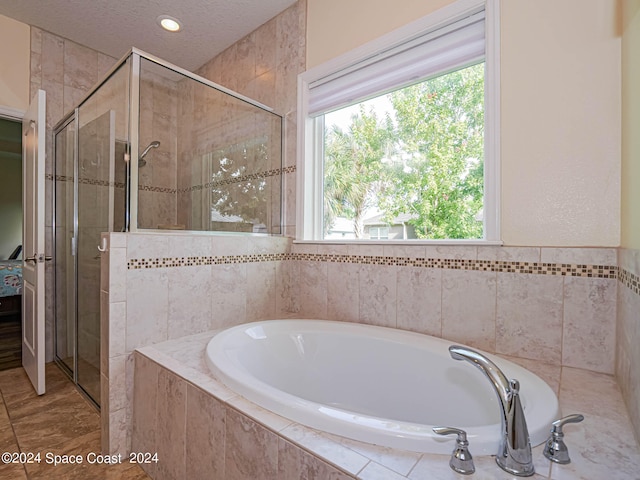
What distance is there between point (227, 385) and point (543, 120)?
1606mm

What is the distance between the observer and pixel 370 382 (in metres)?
1.54

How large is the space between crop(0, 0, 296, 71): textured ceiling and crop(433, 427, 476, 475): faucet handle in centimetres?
263

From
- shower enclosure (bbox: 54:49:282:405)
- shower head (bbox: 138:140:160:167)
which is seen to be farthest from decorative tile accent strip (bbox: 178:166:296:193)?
shower head (bbox: 138:140:160:167)

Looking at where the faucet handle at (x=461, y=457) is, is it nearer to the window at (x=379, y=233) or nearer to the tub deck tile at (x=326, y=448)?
the tub deck tile at (x=326, y=448)

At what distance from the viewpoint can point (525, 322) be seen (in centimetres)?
137

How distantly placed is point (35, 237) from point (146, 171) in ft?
2.99

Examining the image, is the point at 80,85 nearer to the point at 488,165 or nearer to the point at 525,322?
the point at 488,165

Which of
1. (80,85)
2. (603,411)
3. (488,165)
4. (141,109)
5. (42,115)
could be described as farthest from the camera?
(80,85)

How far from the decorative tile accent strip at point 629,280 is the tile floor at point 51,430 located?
6.18ft

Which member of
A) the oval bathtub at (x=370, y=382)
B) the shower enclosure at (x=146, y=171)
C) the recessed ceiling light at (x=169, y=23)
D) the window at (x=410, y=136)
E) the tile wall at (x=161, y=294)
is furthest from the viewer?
the recessed ceiling light at (x=169, y=23)

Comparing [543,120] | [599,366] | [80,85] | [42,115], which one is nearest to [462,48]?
[543,120]

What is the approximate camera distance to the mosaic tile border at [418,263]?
125 cm

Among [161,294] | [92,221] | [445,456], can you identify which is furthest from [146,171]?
[445,456]

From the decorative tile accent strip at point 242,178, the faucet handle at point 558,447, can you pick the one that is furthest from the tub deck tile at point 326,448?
the decorative tile accent strip at point 242,178
